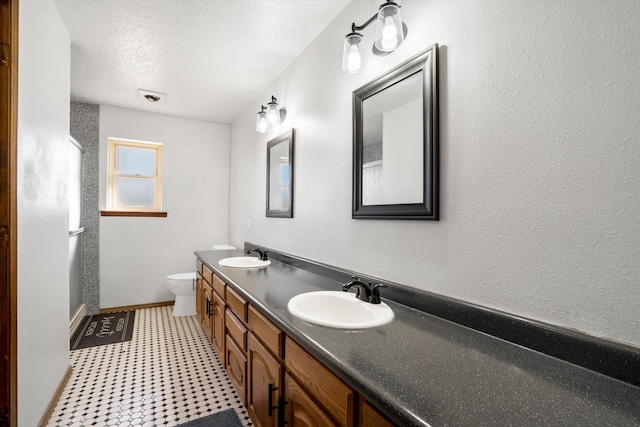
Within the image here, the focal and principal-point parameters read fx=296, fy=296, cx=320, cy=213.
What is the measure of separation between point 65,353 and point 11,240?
1.25 meters

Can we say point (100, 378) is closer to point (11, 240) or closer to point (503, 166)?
point (11, 240)

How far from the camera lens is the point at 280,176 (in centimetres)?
250

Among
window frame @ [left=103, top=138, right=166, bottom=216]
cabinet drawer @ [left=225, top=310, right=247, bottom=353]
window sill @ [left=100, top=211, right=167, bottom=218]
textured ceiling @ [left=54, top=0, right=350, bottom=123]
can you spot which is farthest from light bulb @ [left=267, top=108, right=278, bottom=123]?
window sill @ [left=100, top=211, right=167, bottom=218]

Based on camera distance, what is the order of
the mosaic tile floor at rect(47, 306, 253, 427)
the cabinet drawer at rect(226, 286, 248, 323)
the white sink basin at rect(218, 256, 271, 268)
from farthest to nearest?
1. the white sink basin at rect(218, 256, 271, 268)
2. the mosaic tile floor at rect(47, 306, 253, 427)
3. the cabinet drawer at rect(226, 286, 248, 323)

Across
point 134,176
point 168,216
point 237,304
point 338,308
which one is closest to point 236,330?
point 237,304

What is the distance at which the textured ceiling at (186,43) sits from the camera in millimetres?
1762

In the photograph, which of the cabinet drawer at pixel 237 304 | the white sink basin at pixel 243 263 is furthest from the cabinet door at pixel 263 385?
the white sink basin at pixel 243 263

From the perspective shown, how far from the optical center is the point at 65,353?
202cm

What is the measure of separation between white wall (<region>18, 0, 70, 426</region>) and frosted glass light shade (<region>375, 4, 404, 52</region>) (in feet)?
5.12

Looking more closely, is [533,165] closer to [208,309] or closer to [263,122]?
[263,122]

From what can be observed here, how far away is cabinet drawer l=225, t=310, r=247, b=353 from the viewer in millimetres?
1561

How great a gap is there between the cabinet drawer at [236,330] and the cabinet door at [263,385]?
9 cm

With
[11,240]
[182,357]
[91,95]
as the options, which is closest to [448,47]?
[11,240]

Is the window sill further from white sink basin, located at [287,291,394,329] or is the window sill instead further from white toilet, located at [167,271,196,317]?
white sink basin, located at [287,291,394,329]
